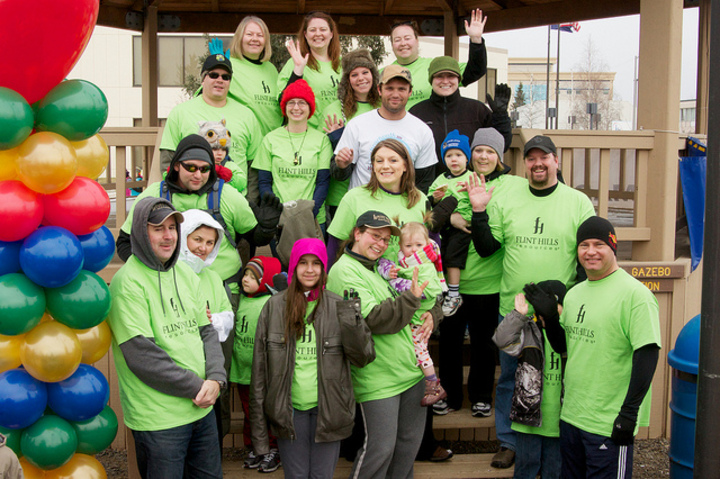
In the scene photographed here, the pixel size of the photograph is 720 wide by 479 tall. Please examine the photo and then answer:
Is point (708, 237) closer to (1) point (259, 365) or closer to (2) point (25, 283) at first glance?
(1) point (259, 365)

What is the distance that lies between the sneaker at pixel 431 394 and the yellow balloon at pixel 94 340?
1805mm

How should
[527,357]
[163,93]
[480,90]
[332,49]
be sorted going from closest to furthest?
[527,357]
[332,49]
[480,90]
[163,93]

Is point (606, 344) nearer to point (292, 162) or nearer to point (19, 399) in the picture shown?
point (292, 162)

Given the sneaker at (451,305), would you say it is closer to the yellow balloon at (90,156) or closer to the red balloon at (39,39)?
the yellow balloon at (90,156)

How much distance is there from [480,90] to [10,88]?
94.8 ft

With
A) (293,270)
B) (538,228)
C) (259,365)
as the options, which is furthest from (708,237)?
(259,365)

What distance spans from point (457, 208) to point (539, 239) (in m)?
0.63

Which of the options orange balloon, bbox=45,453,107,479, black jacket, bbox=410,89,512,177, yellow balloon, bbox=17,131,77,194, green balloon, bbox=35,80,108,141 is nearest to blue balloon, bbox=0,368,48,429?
orange balloon, bbox=45,453,107,479

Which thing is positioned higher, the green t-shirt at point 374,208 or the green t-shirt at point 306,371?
the green t-shirt at point 374,208

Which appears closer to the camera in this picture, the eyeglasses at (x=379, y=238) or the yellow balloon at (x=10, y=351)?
the yellow balloon at (x=10, y=351)

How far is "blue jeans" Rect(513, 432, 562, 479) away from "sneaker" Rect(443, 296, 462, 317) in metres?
0.87

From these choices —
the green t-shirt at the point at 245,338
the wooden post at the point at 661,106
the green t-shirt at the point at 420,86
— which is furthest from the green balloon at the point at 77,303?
the wooden post at the point at 661,106

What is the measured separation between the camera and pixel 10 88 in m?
3.05

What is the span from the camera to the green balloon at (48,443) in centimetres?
316
